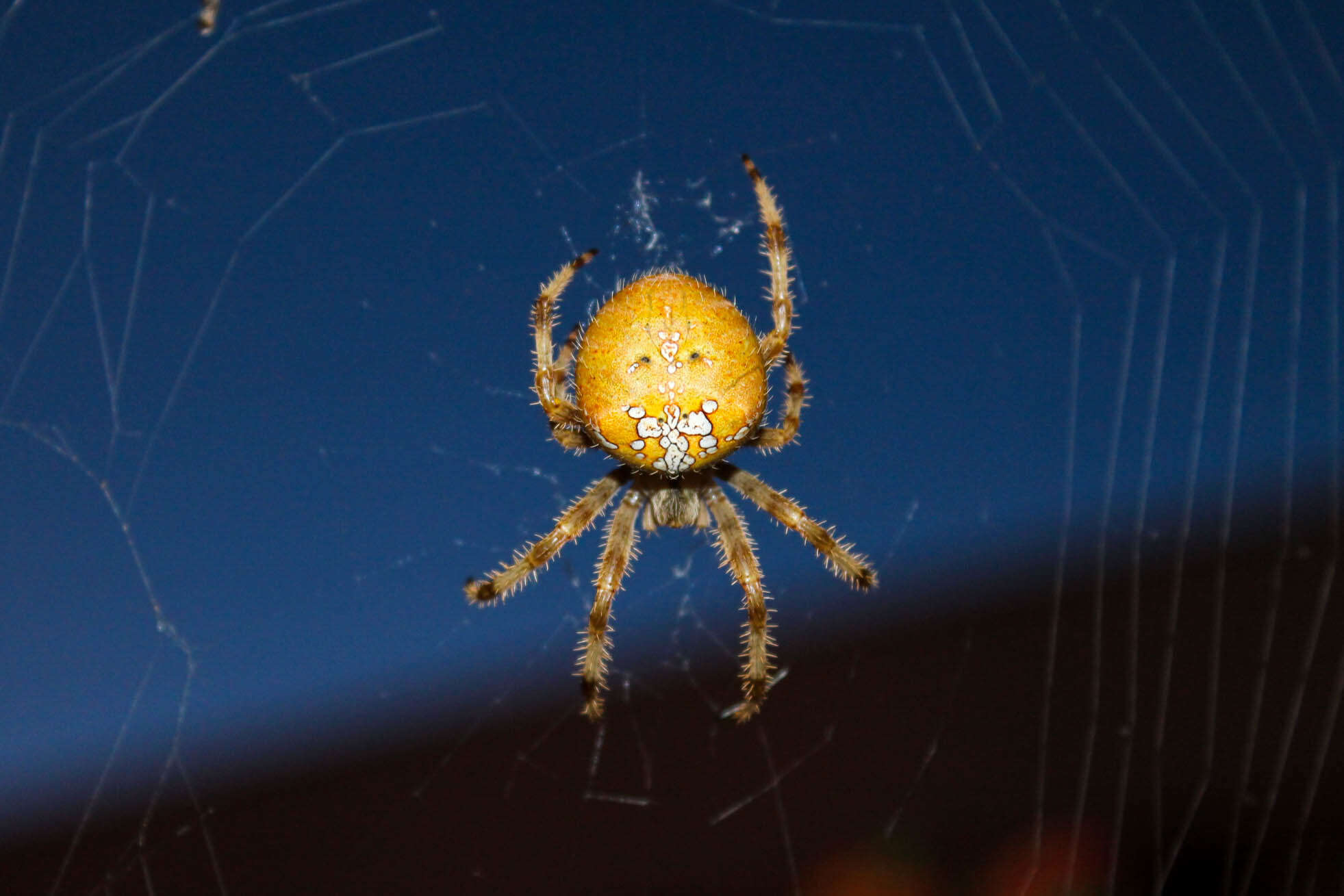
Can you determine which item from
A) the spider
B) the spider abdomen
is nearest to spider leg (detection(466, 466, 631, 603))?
the spider

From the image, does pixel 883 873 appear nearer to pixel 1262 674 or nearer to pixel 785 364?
pixel 1262 674

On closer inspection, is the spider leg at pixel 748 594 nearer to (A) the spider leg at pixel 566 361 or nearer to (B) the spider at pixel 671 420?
(B) the spider at pixel 671 420

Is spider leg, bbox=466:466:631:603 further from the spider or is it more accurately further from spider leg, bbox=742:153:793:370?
spider leg, bbox=742:153:793:370

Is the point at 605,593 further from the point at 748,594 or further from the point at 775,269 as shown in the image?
the point at 775,269

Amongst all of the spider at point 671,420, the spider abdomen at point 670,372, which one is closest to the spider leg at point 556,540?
the spider at point 671,420

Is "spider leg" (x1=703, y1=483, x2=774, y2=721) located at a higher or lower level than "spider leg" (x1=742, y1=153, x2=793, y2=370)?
lower

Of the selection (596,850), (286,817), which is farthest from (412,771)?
(596,850)

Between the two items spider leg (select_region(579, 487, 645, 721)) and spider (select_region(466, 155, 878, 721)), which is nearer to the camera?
spider (select_region(466, 155, 878, 721))
